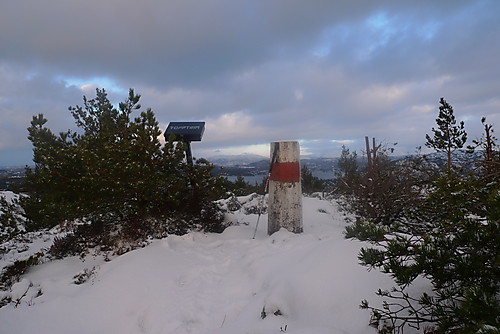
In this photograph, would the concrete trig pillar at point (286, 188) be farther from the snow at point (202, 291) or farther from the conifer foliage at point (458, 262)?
the conifer foliage at point (458, 262)

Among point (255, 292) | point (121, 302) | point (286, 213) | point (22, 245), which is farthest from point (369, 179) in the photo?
point (22, 245)

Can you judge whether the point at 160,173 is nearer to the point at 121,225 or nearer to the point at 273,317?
the point at 121,225

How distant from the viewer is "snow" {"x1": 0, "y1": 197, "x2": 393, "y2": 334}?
106 inches

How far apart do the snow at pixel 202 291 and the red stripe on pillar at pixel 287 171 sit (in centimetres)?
132

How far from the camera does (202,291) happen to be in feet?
12.7

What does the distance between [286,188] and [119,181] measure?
10.9 feet

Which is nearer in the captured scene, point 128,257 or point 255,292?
point 255,292

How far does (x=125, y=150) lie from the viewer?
511cm

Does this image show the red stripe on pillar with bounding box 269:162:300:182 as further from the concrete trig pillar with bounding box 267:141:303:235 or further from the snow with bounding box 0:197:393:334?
the snow with bounding box 0:197:393:334

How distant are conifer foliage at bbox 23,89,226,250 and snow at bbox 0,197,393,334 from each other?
0.90 metres

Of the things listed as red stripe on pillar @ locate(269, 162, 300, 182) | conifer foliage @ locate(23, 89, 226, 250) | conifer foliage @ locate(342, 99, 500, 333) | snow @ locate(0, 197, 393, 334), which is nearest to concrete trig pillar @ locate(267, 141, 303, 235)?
red stripe on pillar @ locate(269, 162, 300, 182)

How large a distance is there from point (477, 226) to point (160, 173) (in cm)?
526

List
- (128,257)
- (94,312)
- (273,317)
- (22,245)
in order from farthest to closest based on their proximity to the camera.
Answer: (22,245), (128,257), (94,312), (273,317)

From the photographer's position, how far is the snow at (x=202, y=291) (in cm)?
268
